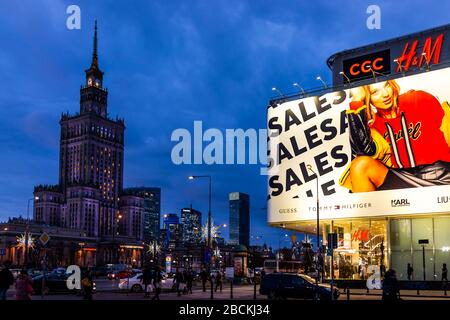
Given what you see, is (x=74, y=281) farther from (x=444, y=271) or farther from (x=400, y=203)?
(x=400, y=203)

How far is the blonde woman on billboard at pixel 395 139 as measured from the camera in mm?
53281

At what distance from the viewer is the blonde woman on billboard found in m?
53.3

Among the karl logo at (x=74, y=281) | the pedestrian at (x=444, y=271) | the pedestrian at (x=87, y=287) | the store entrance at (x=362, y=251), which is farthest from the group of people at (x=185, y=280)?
the pedestrian at (x=444, y=271)

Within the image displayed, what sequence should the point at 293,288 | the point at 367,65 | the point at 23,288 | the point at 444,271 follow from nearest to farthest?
the point at 23,288 < the point at 293,288 < the point at 444,271 < the point at 367,65

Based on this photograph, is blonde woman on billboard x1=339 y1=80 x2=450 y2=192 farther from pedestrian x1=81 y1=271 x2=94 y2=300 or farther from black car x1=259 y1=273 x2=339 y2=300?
pedestrian x1=81 y1=271 x2=94 y2=300

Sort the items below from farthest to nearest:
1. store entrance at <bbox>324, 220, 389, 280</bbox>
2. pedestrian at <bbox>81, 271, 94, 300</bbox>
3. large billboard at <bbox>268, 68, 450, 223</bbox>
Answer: store entrance at <bbox>324, 220, 389, 280</bbox>, large billboard at <bbox>268, 68, 450, 223</bbox>, pedestrian at <bbox>81, 271, 94, 300</bbox>

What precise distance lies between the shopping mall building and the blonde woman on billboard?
0.32ft

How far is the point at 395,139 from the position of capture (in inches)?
2203

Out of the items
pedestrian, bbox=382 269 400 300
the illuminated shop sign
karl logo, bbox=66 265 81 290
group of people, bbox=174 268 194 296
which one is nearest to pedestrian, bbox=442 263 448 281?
group of people, bbox=174 268 194 296

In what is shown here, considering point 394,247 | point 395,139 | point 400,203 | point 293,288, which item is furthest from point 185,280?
point 395,139

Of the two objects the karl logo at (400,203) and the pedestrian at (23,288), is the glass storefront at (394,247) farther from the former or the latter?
the pedestrian at (23,288)

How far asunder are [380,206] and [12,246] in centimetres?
14291

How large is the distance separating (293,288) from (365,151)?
86.3 feet

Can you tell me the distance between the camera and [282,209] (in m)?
62.7
